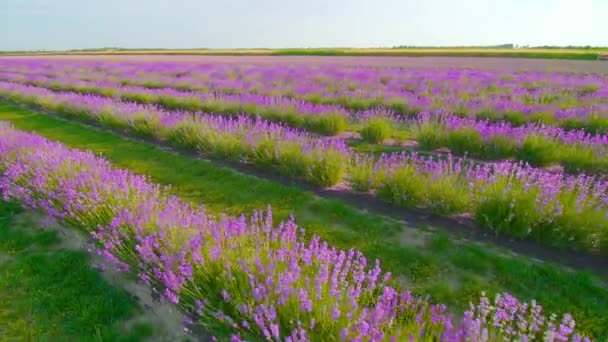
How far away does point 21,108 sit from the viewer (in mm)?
14680

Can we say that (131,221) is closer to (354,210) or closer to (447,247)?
(354,210)

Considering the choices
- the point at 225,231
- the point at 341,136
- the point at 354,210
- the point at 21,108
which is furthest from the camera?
the point at 21,108

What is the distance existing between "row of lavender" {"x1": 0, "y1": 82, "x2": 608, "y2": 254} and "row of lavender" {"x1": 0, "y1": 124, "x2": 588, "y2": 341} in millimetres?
1325

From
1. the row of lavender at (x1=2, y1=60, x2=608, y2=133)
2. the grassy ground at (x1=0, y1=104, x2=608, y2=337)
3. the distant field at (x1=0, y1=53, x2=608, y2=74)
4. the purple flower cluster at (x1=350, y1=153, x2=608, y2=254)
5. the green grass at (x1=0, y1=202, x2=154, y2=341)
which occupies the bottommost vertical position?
the green grass at (x1=0, y1=202, x2=154, y2=341)

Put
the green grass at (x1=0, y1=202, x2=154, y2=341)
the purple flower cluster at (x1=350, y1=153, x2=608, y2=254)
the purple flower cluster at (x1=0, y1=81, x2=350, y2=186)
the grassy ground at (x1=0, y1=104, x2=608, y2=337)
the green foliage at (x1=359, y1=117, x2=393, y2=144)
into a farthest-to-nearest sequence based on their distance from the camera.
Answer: the green foliage at (x1=359, y1=117, x2=393, y2=144) < the purple flower cluster at (x1=0, y1=81, x2=350, y2=186) < the purple flower cluster at (x1=350, y1=153, x2=608, y2=254) < the grassy ground at (x1=0, y1=104, x2=608, y2=337) < the green grass at (x1=0, y1=202, x2=154, y2=341)

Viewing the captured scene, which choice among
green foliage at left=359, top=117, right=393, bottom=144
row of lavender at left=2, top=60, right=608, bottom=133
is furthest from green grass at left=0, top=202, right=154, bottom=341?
row of lavender at left=2, top=60, right=608, bottom=133

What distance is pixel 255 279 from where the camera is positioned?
2570 mm

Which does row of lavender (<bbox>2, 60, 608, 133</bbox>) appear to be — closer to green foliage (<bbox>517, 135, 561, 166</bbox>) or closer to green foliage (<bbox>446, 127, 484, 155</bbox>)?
green foliage (<bbox>517, 135, 561, 166</bbox>)

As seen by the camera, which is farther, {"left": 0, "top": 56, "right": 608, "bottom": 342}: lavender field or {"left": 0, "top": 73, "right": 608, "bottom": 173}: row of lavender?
{"left": 0, "top": 73, "right": 608, "bottom": 173}: row of lavender

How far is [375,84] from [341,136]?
25.2 feet

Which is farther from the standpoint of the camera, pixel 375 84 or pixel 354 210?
pixel 375 84

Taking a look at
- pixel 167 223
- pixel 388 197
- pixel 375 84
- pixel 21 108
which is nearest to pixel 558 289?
pixel 388 197

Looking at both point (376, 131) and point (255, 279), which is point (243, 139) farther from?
point (255, 279)

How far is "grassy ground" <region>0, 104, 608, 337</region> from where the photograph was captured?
3.24m
